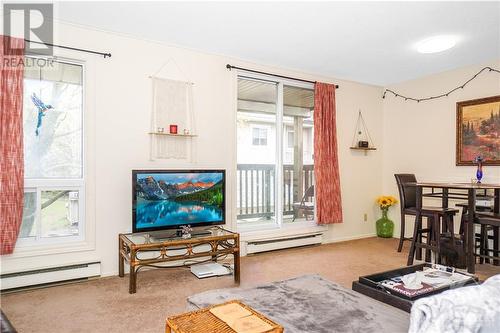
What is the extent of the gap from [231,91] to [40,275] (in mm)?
2862

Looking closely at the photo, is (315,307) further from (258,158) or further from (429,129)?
(429,129)

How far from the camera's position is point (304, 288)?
76.3 inches

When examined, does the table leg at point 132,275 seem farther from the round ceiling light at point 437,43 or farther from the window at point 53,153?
the round ceiling light at point 437,43

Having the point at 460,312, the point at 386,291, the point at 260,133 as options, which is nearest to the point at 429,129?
the point at 260,133

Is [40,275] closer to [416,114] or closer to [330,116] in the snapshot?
[330,116]

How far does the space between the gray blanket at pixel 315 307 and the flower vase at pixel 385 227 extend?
379cm

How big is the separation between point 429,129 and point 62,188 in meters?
5.04

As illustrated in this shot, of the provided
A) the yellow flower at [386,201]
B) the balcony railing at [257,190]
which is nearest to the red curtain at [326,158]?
the balcony railing at [257,190]

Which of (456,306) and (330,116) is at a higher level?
(330,116)

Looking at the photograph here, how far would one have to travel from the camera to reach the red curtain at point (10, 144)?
9.37 ft

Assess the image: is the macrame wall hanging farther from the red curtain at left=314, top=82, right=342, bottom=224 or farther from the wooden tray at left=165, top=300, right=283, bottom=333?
the wooden tray at left=165, top=300, right=283, bottom=333

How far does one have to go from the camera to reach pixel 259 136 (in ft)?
15.4

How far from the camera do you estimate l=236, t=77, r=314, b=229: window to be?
460 cm

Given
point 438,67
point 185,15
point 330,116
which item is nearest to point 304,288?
point 185,15
